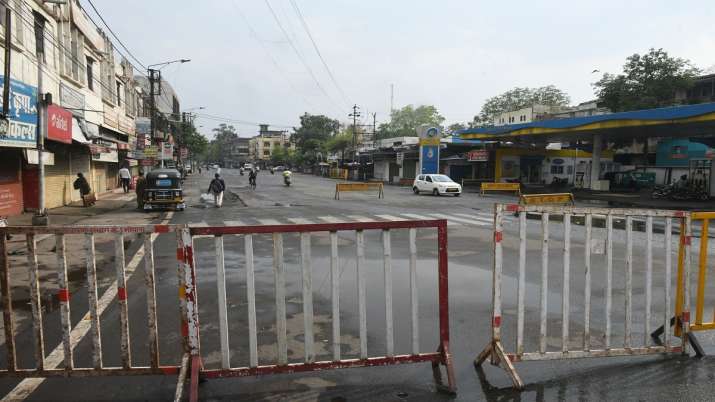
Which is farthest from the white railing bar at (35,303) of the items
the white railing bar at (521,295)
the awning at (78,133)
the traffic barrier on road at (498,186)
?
the traffic barrier on road at (498,186)

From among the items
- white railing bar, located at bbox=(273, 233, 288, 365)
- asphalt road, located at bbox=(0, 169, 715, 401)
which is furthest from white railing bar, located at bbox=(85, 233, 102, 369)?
white railing bar, located at bbox=(273, 233, 288, 365)

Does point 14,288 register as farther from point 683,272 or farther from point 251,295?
point 683,272

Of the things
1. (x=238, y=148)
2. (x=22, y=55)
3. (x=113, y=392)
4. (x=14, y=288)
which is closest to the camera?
(x=113, y=392)

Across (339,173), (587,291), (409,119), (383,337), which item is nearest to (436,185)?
(383,337)

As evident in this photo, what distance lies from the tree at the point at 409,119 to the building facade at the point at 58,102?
74.5 m

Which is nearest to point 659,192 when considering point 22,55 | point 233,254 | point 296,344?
point 233,254

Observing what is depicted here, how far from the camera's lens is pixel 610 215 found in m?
4.16

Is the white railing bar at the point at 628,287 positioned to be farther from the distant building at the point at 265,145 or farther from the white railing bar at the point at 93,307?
the distant building at the point at 265,145

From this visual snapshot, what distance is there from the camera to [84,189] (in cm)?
1880

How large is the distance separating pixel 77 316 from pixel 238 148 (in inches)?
6738

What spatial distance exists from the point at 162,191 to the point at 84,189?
365 centimetres

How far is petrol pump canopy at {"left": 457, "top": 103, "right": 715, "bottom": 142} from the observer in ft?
76.0

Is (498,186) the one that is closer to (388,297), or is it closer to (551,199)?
(551,199)

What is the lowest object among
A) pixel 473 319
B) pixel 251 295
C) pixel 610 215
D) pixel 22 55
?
pixel 473 319
